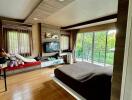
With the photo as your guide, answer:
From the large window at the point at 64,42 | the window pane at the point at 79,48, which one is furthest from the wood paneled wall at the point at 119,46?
the window pane at the point at 79,48

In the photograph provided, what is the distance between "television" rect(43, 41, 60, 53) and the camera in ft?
16.9

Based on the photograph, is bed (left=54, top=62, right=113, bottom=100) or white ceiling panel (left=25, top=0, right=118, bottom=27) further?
white ceiling panel (left=25, top=0, right=118, bottom=27)

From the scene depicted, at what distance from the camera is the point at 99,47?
203 inches

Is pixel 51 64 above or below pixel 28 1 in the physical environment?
below

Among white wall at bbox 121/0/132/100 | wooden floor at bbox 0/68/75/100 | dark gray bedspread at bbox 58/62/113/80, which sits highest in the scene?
white wall at bbox 121/0/132/100

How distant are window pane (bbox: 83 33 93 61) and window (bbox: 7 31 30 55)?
3.41 meters

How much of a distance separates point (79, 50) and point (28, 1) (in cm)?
472

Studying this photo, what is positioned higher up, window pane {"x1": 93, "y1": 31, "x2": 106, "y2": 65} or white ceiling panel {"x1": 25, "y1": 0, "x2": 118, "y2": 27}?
white ceiling panel {"x1": 25, "y1": 0, "x2": 118, "y2": 27}

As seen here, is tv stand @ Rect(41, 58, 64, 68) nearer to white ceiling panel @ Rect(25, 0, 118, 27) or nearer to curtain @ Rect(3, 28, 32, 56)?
curtain @ Rect(3, 28, 32, 56)

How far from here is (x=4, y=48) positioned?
3.92m

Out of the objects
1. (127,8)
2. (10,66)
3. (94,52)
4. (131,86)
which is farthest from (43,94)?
(94,52)

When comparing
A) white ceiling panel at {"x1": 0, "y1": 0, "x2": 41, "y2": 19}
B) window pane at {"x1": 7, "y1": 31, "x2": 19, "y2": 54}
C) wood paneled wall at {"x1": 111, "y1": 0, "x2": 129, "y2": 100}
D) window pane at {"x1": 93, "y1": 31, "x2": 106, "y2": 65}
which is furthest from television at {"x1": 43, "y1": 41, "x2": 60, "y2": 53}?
wood paneled wall at {"x1": 111, "y1": 0, "x2": 129, "y2": 100}

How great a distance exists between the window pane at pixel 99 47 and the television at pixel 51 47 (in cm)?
227

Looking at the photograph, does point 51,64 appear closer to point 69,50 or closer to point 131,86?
point 69,50
